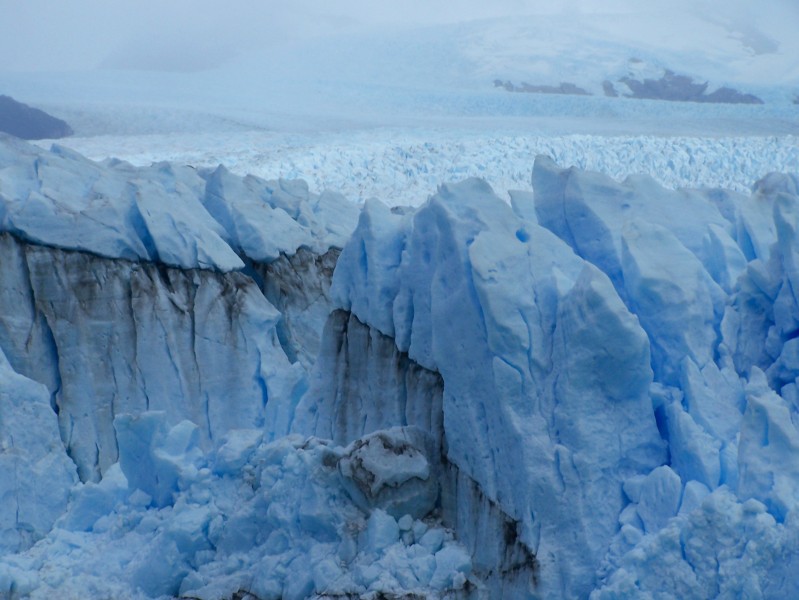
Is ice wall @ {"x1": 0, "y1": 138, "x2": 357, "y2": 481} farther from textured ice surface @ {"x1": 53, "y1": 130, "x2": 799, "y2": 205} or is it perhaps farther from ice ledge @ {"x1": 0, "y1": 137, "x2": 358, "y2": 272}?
textured ice surface @ {"x1": 53, "y1": 130, "x2": 799, "y2": 205}

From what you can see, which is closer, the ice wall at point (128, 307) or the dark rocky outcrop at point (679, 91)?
the ice wall at point (128, 307)

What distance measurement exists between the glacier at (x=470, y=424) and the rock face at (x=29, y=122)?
8.75m

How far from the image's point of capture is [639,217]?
4.95 m

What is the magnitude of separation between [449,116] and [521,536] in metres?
13.6

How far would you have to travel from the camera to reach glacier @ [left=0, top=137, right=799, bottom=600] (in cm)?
387

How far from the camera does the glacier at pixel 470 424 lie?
387 centimetres

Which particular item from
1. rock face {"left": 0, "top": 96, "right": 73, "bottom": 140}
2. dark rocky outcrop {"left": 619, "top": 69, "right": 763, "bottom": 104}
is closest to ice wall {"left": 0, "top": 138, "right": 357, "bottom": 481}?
rock face {"left": 0, "top": 96, "right": 73, "bottom": 140}

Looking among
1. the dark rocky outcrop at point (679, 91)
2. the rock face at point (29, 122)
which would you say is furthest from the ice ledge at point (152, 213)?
the dark rocky outcrop at point (679, 91)

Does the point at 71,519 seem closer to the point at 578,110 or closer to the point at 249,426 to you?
the point at 249,426

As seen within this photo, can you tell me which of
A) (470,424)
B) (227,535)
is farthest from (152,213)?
(470,424)

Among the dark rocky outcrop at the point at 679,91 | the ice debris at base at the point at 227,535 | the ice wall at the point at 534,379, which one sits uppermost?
the dark rocky outcrop at the point at 679,91

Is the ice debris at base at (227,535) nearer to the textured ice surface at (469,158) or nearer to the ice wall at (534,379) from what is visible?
the ice wall at (534,379)

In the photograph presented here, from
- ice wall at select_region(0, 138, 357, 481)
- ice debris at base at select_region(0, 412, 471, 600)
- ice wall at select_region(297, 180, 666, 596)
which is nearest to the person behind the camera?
ice wall at select_region(297, 180, 666, 596)

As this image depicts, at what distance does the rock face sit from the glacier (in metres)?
8.75
